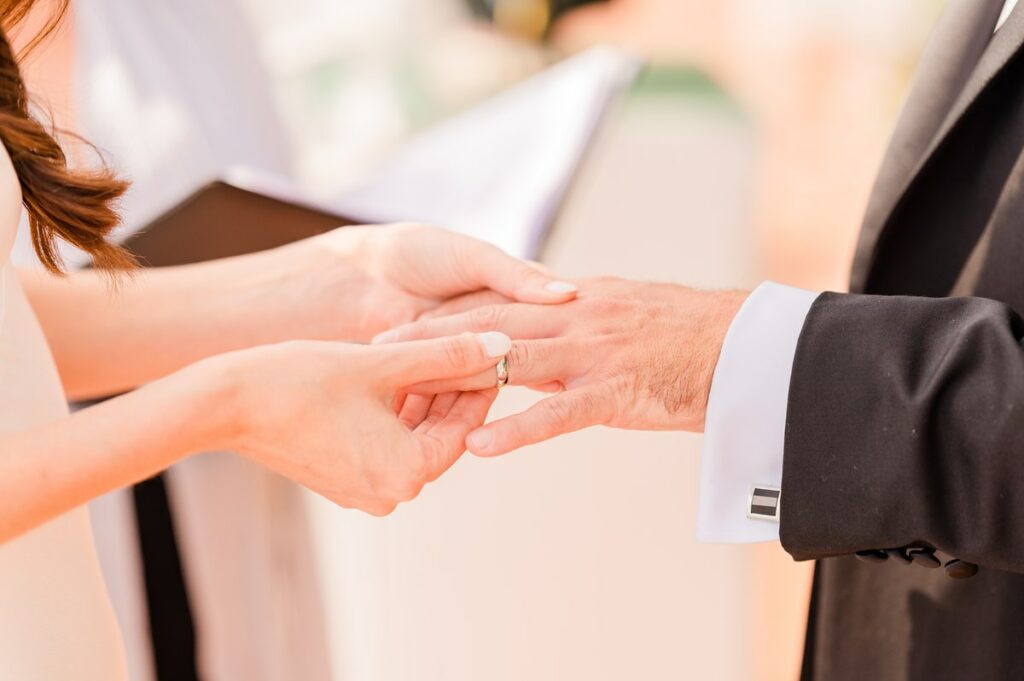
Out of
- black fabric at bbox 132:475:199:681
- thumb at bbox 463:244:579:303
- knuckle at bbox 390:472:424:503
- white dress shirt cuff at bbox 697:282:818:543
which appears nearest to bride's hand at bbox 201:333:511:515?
knuckle at bbox 390:472:424:503

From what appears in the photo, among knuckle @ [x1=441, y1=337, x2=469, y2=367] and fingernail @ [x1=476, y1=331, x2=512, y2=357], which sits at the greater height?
fingernail @ [x1=476, y1=331, x2=512, y2=357]

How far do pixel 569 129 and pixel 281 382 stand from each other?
0.88 metres

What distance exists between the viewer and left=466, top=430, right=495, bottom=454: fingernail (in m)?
0.92

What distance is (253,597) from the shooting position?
4.93 ft

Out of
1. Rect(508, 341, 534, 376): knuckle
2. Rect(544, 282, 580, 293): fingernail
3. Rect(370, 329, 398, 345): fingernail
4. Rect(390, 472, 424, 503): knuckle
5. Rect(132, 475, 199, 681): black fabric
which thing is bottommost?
Rect(132, 475, 199, 681): black fabric

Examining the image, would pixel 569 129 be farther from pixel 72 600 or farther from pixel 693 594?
pixel 72 600

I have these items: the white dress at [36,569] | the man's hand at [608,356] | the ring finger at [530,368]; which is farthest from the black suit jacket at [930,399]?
the white dress at [36,569]

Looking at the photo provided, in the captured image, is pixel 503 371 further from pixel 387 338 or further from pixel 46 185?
pixel 46 185

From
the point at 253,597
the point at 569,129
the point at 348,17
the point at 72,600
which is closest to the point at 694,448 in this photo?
the point at 569,129

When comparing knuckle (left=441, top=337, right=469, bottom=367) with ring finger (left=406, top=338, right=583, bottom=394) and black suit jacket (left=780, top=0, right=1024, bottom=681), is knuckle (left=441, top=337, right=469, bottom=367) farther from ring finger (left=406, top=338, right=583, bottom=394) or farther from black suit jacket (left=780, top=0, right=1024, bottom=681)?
black suit jacket (left=780, top=0, right=1024, bottom=681)

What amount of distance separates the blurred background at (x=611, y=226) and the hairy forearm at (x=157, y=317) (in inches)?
17.5

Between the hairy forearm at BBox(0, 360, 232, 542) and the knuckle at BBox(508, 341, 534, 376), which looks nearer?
the hairy forearm at BBox(0, 360, 232, 542)

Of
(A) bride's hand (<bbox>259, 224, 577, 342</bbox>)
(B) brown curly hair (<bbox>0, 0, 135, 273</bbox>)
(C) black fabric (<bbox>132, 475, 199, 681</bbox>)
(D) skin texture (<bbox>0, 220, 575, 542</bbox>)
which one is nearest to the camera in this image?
(D) skin texture (<bbox>0, 220, 575, 542</bbox>)

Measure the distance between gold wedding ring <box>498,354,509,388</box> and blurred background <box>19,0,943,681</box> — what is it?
68 cm
